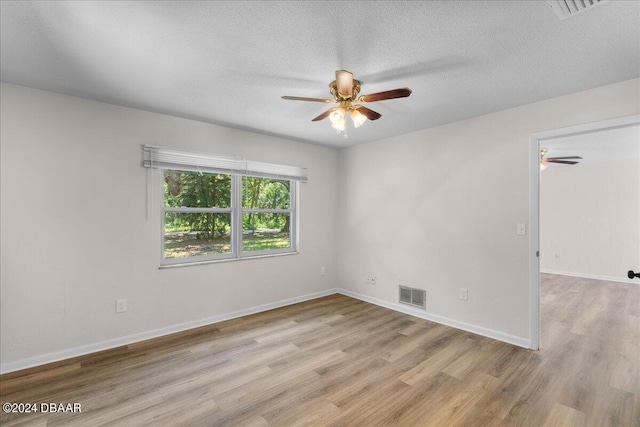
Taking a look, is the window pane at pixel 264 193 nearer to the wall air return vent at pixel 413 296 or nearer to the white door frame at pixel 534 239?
the wall air return vent at pixel 413 296

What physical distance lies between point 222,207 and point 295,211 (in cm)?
113

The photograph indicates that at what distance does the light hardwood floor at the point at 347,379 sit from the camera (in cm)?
191

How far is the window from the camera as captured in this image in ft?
10.9

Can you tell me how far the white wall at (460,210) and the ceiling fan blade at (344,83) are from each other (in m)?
1.85

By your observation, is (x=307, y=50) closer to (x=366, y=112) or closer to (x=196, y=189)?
(x=366, y=112)

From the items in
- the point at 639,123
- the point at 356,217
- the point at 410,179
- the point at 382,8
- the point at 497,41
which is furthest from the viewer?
the point at 356,217

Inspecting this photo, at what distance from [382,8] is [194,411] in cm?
275

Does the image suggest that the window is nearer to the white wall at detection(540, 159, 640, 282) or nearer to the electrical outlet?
the electrical outlet

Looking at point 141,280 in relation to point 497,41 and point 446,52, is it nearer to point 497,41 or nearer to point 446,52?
point 446,52

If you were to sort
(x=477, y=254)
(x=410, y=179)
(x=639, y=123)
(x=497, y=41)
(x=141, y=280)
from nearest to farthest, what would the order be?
(x=497, y=41), (x=639, y=123), (x=141, y=280), (x=477, y=254), (x=410, y=179)

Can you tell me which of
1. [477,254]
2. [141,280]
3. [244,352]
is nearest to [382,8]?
[477,254]

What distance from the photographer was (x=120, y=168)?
294cm

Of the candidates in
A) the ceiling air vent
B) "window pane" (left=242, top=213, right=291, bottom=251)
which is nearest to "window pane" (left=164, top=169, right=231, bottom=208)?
"window pane" (left=242, top=213, right=291, bottom=251)

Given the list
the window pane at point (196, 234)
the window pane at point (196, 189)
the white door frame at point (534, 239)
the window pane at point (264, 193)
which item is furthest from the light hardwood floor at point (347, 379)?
the window pane at point (264, 193)
